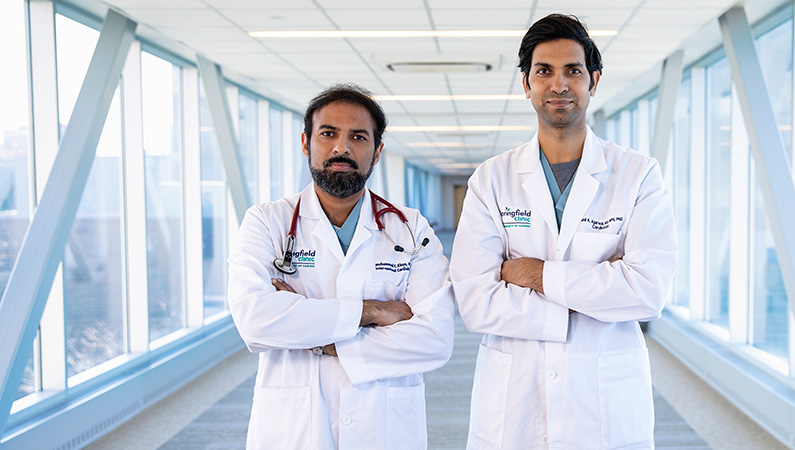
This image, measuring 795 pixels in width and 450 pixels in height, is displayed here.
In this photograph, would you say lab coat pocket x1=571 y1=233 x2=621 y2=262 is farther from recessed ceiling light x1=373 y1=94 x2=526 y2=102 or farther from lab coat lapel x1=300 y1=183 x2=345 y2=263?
recessed ceiling light x1=373 y1=94 x2=526 y2=102

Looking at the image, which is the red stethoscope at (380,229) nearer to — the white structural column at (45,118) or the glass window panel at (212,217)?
the white structural column at (45,118)

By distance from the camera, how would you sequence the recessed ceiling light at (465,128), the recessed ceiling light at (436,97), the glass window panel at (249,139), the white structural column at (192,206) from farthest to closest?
the recessed ceiling light at (465,128), the recessed ceiling light at (436,97), the glass window panel at (249,139), the white structural column at (192,206)

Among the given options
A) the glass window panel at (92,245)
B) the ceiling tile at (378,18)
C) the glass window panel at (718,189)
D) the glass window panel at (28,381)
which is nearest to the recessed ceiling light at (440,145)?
the glass window panel at (718,189)

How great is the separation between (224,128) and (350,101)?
4.76 metres

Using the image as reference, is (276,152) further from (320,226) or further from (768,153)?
(320,226)

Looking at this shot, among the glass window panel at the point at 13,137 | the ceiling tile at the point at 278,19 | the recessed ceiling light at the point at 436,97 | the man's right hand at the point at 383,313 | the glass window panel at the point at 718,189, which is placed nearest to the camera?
the man's right hand at the point at 383,313

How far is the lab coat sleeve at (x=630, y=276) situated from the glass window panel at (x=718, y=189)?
16.3 ft

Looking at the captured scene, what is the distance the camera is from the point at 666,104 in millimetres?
6305

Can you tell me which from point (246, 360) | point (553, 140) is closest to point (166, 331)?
point (246, 360)

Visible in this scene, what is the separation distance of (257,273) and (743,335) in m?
5.26

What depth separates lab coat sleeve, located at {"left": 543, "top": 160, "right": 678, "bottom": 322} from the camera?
1.86 metres

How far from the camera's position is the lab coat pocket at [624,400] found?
6.03 feet

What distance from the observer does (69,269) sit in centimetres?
466

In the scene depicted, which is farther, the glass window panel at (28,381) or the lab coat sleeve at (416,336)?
the glass window panel at (28,381)
